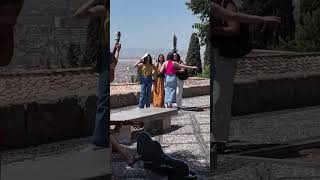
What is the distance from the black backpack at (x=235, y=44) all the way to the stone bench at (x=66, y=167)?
0.93 m

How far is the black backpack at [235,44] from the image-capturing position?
306cm

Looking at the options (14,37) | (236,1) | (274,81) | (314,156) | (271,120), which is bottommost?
(314,156)

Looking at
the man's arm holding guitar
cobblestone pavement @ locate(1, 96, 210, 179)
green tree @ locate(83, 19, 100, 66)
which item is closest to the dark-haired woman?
cobblestone pavement @ locate(1, 96, 210, 179)

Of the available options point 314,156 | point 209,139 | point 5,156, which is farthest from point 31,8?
point 314,156

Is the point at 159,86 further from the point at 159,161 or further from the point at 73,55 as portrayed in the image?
the point at 73,55

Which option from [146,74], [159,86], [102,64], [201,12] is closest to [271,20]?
[201,12]

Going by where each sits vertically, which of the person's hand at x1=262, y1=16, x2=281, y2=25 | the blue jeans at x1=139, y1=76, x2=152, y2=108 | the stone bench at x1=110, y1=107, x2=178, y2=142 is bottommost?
the stone bench at x1=110, y1=107, x2=178, y2=142

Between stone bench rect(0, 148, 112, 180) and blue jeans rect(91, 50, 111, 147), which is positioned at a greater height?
blue jeans rect(91, 50, 111, 147)

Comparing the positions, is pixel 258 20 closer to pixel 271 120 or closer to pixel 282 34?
pixel 282 34

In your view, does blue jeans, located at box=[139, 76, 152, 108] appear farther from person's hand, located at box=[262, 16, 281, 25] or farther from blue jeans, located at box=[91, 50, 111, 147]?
person's hand, located at box=[262, 16, 281, 25]

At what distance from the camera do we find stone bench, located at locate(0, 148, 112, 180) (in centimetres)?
275

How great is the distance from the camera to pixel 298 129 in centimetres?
322

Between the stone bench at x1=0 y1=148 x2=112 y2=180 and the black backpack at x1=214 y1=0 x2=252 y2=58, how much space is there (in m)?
0.93

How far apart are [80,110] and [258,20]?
3.88ft
